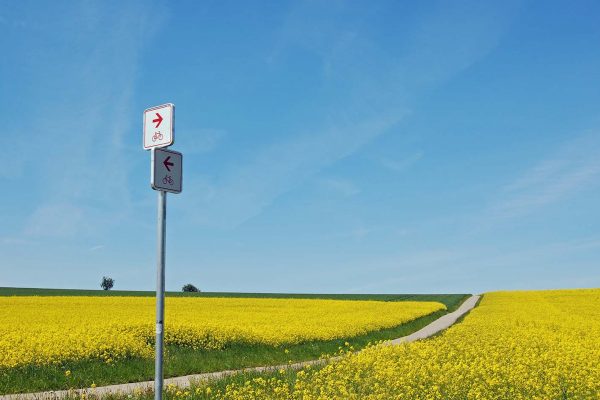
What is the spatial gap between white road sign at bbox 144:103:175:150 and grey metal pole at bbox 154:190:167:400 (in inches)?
31.3

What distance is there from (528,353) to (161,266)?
10608 mm

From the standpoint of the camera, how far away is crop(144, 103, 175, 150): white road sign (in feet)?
29.7

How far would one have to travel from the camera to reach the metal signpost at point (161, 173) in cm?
859

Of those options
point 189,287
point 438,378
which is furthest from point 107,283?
point 438,378

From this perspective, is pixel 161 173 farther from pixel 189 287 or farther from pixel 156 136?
pixel 189 287

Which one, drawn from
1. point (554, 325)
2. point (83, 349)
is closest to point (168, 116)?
point (83, 349)

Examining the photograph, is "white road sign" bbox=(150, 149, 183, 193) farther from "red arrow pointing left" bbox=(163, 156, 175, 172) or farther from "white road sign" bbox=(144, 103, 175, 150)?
"white road sign" bbox=(144, 103, 175, 150)

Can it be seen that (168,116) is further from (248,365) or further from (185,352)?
(185,352)

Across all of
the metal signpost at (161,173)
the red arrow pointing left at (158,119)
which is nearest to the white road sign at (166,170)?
the metal signpost at (161,173)

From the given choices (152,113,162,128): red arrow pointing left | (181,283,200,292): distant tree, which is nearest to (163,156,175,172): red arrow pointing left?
(152,113,162,128): red arrow pointing left

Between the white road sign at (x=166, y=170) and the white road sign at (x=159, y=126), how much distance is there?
0.75ft

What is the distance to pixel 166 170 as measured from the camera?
8.88m

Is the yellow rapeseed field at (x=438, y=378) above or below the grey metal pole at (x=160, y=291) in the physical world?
below

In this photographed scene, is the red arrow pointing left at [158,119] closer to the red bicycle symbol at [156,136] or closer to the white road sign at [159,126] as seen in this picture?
the white road sign at [159,126]
